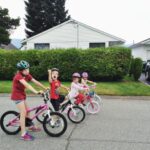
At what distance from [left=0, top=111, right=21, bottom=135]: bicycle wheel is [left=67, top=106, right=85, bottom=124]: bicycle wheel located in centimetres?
172

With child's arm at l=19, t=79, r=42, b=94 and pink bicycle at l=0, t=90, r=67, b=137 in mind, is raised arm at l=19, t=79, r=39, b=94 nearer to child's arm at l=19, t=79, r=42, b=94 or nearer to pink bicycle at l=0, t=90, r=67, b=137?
child's arm at l=19, t=79, r=42, b=94

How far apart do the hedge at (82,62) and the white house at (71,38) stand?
1923cm

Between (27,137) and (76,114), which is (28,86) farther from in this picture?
(76,114)

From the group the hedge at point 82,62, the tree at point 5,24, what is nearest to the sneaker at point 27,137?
the hedge at point 82,62

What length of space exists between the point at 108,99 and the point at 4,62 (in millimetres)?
7702

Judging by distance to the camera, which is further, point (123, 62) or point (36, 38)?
point (36, 38)

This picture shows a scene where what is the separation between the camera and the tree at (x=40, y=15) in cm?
5934

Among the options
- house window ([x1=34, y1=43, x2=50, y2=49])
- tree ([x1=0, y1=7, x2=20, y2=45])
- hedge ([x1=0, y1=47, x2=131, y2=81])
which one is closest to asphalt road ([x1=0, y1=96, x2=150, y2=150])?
hedge ([x1=0, y1=47, x2=131, y2=81])

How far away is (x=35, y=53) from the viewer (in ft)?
63.8

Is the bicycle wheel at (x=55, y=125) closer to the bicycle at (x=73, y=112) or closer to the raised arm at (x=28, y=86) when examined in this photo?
the raised arm at (x=28, y=86)

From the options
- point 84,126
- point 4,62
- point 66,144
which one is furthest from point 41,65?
point 66,144

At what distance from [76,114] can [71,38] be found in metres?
30.6

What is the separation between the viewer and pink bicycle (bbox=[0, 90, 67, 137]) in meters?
7.27

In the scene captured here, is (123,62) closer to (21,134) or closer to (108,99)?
(108,99)
